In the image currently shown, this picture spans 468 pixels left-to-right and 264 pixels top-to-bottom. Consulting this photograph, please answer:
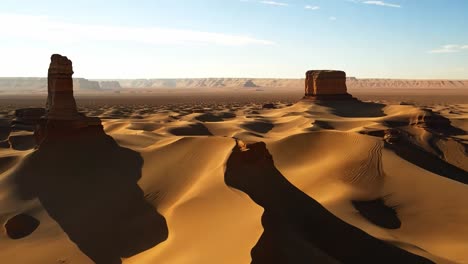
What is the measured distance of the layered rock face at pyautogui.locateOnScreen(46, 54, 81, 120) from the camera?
20.1 metres

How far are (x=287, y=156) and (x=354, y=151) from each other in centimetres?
391

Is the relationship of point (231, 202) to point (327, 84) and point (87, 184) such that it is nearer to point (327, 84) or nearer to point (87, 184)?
point (87, 184)

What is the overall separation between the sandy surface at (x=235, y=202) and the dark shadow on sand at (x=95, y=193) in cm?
5

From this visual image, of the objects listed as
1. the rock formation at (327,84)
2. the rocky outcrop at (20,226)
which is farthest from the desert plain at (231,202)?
the rock formation at (327,84)

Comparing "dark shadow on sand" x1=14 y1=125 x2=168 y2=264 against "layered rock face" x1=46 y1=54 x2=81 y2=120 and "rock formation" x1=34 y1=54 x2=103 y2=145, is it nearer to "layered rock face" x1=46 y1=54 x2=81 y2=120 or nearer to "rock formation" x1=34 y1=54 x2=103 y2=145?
"rock formation" x1=34 y1=54 x2=103 y2=145

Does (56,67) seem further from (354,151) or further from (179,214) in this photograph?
(354,151)

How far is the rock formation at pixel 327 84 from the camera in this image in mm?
56531

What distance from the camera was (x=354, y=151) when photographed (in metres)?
22.4

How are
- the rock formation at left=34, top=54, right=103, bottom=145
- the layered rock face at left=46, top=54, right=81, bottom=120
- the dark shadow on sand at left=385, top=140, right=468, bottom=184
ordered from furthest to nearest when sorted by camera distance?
the dark shadow on sand at left=385, top=140, right=468, bottom=184, the layered rock face at left=46, top=54, right=81, bottom=120, the rock formation at left=34, top=54, right=103, bottom=145

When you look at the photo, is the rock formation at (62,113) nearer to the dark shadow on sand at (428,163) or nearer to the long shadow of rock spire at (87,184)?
the long shadow of rock spire at (87,184)

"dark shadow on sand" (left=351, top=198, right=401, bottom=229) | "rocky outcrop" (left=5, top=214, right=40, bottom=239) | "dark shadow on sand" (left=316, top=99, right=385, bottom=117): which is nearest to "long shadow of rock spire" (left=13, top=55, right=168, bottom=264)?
"rocky outcrop" (left=5, top=214, right=40, bottom=239)

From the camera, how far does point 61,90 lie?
2044cm

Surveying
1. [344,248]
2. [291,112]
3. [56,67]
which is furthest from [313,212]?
[291,112]

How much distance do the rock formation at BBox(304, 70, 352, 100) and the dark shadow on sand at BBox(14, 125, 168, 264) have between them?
4081 centimetres
